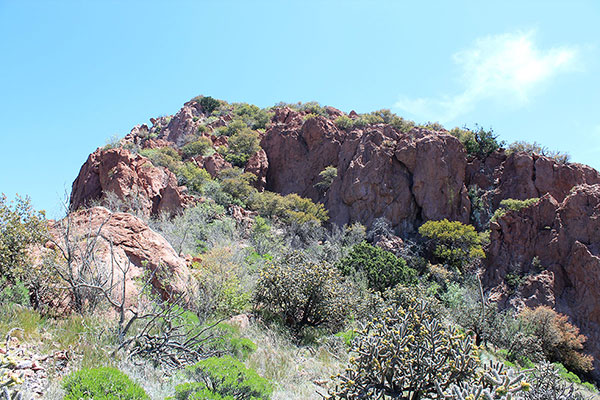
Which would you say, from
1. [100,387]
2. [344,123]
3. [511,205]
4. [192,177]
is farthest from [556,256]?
[192,177]

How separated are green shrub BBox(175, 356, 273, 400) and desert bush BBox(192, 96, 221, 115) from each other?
43.3 metres

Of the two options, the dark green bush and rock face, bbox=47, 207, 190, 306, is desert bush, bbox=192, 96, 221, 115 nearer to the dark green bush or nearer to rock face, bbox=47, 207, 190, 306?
the dark green bush

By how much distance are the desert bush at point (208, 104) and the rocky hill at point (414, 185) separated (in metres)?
A: 8.26

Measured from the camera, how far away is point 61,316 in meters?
6.34

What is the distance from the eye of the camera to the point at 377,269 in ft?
48.9

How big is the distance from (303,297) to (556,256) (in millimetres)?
14855

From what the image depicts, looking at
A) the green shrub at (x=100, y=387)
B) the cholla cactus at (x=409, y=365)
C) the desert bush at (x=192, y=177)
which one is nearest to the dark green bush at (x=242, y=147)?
the desert bush at (x=192, y=177)

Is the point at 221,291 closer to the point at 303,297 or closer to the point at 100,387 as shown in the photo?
the point at 303,297

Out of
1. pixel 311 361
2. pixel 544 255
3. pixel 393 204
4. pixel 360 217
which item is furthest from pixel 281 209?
pixel 311 361

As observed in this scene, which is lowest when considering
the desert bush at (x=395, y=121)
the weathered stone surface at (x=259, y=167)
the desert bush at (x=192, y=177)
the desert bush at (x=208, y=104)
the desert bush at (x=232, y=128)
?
the desert bush at (x=192, y=177)

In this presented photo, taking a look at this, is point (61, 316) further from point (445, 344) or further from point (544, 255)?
point (544, 255)

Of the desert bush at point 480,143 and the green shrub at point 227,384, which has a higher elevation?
the desert bush at point 480,143

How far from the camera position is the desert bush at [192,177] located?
79.4ft

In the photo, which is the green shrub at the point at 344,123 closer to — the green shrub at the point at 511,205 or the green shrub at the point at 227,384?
the green shrub at the point at 511,205
